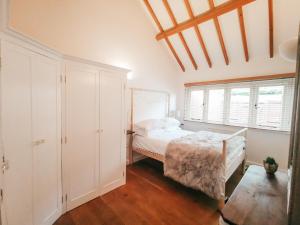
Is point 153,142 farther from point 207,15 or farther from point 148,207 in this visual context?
point 207,15

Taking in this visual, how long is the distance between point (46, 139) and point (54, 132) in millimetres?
126

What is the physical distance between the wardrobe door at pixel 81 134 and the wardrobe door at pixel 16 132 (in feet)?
1.56

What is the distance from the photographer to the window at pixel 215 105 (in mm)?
4133

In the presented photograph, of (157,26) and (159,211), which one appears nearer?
(159,211)

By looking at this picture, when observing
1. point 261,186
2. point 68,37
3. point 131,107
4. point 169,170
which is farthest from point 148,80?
point 261,186

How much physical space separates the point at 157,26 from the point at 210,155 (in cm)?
354

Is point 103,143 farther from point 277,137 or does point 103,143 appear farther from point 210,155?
point 277,137

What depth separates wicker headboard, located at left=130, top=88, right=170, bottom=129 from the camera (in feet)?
11.6

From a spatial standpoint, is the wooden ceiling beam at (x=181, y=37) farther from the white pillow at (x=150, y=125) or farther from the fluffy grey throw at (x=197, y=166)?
the fluffy grey throw at (x=197, y=166)

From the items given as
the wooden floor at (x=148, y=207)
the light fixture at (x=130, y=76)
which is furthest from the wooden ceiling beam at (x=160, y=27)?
the wooden floor at (x=148, y=207)

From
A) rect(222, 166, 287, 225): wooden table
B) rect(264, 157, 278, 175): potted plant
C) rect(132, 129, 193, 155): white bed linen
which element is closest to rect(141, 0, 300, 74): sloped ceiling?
rect(132, 129, 193, 155): white bed linen

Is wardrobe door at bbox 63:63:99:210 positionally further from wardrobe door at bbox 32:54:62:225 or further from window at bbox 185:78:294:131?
window at bbox 185:78:294:131

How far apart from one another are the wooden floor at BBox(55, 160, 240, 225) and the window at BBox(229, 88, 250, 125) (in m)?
1.76

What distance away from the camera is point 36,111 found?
1461mm
